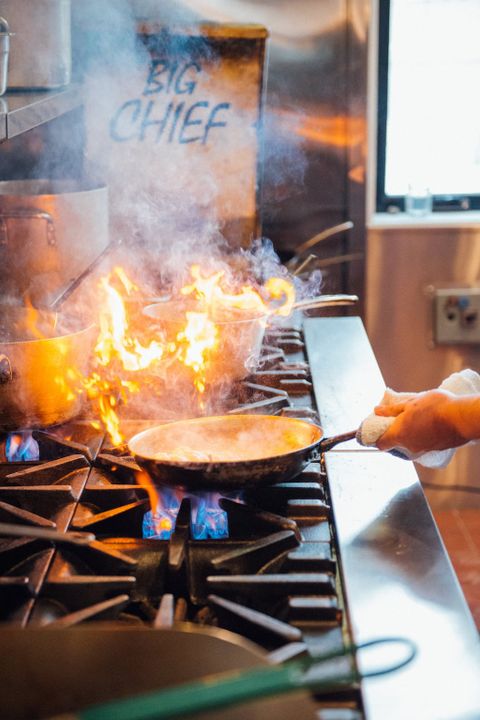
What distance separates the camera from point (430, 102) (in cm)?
308

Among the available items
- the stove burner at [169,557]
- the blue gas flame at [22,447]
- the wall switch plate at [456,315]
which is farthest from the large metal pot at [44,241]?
the wall switch plate at [456,315]

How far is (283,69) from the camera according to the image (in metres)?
2.66

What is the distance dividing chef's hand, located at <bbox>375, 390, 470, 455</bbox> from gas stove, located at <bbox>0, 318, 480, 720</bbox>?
62 millimetres

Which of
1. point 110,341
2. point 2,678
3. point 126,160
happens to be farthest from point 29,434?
point 126,160

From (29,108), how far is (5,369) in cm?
46

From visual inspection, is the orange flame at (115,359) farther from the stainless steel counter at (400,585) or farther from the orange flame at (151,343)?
the stainless steel counter at (400,585)

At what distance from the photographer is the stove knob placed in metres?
1.19

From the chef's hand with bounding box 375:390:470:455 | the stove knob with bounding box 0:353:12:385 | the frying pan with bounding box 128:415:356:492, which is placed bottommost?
the frying pan with bounding box 128:415:356:492

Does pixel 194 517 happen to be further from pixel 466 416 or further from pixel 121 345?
pixel 121 345

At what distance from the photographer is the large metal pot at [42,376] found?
121cm

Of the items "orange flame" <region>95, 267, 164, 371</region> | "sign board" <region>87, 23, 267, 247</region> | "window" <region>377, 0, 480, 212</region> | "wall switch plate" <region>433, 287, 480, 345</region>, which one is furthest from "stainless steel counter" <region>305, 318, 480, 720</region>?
"window" <region>377, 0, 480, 212</region>

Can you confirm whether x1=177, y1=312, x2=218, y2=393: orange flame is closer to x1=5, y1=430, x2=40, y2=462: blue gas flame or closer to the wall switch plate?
x1=5, y1=430, x2=40, y2=462: blue gas flame

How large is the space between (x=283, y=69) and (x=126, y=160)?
0.66 m

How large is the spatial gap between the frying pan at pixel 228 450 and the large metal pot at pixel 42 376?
192 millimetres
